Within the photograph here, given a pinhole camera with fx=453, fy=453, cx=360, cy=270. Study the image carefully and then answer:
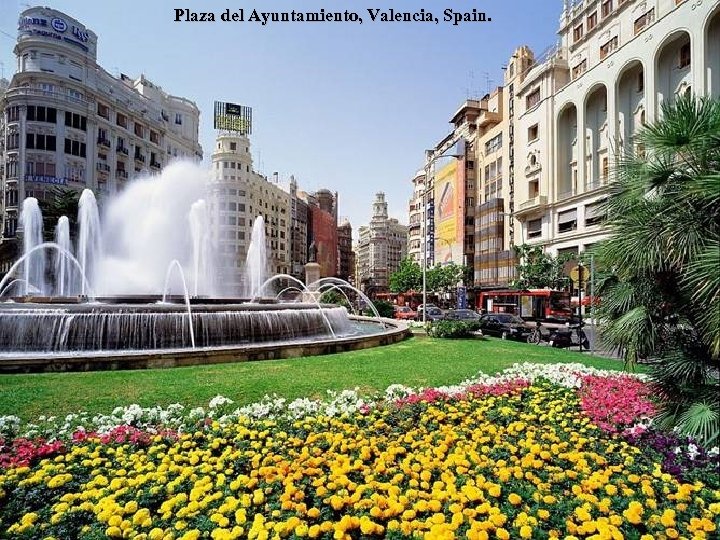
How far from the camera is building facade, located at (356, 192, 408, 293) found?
526 feet

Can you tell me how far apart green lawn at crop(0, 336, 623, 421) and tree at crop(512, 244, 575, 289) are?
30693 millimetres

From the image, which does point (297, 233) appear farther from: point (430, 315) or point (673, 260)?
point (673, 260)

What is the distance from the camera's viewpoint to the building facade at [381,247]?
526ft

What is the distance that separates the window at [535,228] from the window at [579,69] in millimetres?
14860

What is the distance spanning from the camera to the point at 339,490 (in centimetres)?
410

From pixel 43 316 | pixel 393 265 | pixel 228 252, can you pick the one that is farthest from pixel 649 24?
pixel 393 265

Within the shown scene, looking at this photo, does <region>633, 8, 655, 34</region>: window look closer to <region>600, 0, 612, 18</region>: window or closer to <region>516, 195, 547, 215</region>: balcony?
<region>600, 0, 612, 18</region>: window

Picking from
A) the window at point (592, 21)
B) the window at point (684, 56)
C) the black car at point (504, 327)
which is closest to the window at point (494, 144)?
the window at point (592, 21)

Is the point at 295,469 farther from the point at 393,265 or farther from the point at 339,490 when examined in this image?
the point at 393,265

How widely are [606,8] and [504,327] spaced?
36733 mm

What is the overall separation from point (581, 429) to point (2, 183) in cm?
6332

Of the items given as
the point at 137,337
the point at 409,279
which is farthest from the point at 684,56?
the point at 409,279

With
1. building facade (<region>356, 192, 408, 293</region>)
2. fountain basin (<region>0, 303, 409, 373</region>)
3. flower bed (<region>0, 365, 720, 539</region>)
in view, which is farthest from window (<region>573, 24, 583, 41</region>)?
building facade (<region>356, 192, 408, 293</region>)

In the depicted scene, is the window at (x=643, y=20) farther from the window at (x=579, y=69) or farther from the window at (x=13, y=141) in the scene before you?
→ the window at (x=13, y=141)
